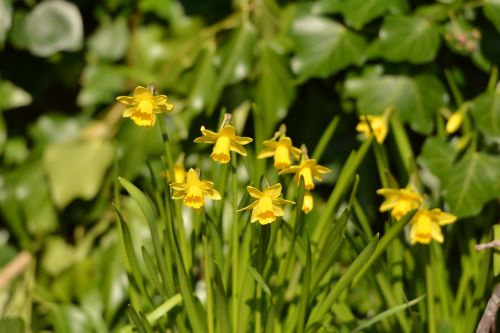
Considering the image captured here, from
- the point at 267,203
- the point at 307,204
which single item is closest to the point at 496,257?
the point at 307,204

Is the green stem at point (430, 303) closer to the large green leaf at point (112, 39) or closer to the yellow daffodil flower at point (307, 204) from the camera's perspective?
the yellow daffodil flower at point (307, 204)

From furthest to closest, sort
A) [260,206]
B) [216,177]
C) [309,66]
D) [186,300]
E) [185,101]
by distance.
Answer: [185,101]
[309,66]
[216,177]
[186,300]
[260,206]

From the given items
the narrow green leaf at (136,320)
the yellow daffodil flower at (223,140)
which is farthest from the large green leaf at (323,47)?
the narrow green leaf at (136,320)

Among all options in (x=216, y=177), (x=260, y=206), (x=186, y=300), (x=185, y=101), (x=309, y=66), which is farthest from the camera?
(x=185, y=101)

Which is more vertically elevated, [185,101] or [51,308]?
[185,101]

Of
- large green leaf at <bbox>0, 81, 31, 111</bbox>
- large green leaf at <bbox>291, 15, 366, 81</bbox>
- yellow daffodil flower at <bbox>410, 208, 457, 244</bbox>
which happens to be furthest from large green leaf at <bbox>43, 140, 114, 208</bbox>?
yellow daffodil flower at <bbox>410, 208, 457, 244</bbox>

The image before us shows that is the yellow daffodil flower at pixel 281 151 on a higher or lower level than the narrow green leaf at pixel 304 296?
higher

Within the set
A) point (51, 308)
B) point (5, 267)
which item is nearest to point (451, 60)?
point (51, 308)

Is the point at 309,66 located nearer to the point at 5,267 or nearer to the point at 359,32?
the point at 359,32
